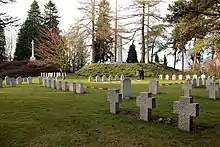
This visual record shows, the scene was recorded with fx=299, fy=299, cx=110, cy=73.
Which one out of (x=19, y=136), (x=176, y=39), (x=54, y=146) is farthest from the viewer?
(x=176, y=39)

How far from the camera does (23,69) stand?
4784 centimetres

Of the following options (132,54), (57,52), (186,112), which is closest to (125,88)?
(186,112)

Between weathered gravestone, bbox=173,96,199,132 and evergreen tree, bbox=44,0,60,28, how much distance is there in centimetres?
5492

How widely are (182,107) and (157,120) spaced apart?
1060 millimetres

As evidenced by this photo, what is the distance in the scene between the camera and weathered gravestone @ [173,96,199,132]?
6828 millimetres

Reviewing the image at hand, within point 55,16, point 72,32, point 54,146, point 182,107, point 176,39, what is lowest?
point 54,146

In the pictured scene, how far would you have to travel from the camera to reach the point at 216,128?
7176mm

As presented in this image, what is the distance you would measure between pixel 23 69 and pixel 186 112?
43.8 metres

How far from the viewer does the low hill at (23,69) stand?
4684 cm

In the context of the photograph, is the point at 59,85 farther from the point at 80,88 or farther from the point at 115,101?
the point at 115,101

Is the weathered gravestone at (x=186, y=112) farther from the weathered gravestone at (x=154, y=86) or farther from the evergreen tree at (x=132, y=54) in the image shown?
the evergreen tree at (x=132, y=54)

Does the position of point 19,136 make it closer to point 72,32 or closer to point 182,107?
point 182,107

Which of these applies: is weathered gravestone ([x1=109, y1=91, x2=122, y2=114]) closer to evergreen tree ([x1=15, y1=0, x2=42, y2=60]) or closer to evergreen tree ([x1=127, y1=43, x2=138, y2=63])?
evergreen tree ([x1=127, y1=43, x2=138, y2=63])

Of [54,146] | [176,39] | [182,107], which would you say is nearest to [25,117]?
[54,146]
